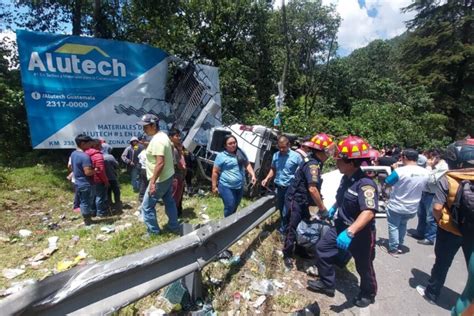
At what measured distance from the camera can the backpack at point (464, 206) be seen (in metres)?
2.71

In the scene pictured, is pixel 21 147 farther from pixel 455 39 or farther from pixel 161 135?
pixel 455 39

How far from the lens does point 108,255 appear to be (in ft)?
12.5

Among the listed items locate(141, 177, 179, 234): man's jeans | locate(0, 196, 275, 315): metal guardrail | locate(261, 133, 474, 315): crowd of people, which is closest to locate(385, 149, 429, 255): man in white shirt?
locate(261, 133, 474, 315): crowd of people

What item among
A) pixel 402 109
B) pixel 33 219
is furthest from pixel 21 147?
pixel 402 109

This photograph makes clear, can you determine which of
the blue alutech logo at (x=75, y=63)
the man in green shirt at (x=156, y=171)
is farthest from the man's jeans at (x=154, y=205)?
the blue alutech logo at (x=75, y=63)

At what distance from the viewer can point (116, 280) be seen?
187cm

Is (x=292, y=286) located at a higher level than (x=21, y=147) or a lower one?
lower

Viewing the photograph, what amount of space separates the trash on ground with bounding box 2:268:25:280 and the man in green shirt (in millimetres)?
1564

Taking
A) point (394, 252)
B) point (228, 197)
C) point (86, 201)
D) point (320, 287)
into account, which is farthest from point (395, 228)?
point (86, 201)

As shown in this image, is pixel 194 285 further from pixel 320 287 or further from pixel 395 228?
pixel 395 228

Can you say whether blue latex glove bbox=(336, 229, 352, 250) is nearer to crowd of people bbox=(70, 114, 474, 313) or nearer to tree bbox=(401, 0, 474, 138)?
crowd of people bbox=(70, 114, 474, 313)

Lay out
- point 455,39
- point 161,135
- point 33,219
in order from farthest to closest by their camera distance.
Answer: point 455,39
point 33,219
point 161,135

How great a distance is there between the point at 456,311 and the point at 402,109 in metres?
15.6

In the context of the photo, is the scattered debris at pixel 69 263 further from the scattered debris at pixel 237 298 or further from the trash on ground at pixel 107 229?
the scattered debris at pixel 237 298
